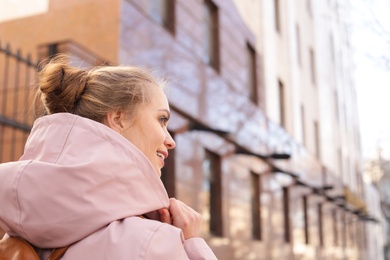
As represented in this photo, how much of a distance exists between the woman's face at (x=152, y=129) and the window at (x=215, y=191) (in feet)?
31.1

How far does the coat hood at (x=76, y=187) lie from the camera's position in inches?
59.3

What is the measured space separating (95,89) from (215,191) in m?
9.86

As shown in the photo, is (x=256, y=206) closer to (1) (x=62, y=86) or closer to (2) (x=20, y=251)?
(1) (x=62, y=86)

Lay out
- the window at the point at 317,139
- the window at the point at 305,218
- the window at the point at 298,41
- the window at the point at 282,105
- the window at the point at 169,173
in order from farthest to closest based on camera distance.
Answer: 1. the window at the point at 317,139
2. the window at the point at 298,41
3. the window at the point at 305,218
4. the window at the point at 282,105
5. the window at the point at 169,173

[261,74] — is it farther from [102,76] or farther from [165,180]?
[102,76]

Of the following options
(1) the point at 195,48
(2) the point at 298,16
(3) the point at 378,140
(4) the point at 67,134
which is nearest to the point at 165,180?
(1) the point at 195,48

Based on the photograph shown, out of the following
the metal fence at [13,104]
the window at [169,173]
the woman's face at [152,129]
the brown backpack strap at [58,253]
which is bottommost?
the brown backpack strap at [58,253]

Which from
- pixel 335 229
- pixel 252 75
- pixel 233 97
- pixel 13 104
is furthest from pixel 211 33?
pixel 335 229

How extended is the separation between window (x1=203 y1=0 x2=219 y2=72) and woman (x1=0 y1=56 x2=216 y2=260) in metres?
10.3

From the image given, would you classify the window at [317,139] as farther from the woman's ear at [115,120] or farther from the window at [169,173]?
the woman's ear at [115,120]

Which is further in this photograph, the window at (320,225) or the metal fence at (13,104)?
the window at (320,225)

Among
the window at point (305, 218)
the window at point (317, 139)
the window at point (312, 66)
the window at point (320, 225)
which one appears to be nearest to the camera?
the window at point (305, 218)

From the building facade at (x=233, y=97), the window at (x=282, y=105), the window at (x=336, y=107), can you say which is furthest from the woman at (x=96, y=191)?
the window at (x=336, y=107)

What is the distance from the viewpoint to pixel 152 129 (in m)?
1.82
